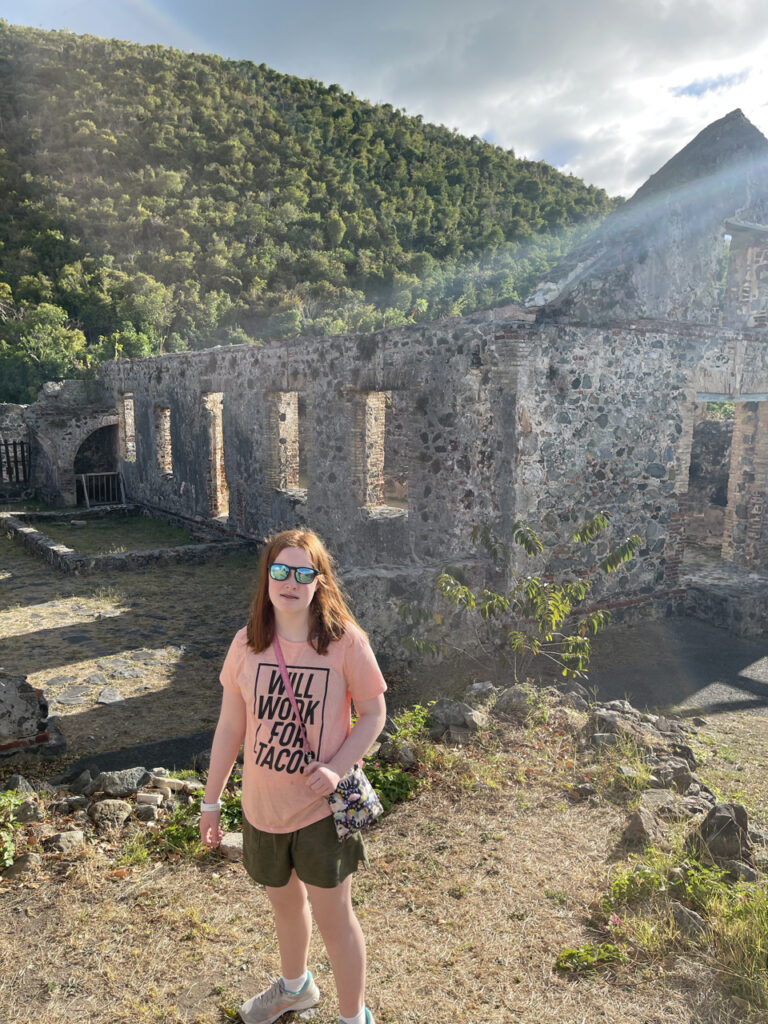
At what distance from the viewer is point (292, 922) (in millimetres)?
2502

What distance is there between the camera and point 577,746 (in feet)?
16.1

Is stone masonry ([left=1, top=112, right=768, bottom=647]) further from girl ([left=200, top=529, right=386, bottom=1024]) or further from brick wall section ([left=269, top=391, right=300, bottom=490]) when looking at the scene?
girl ([left=200, top=529, right=386, bottom=1024])

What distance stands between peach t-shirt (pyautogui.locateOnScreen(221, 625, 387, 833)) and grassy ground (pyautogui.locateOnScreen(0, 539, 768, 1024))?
37.8 inches

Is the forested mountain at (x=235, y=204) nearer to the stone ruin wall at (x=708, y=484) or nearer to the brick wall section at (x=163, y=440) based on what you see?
the brick wall section at (x=163, y=440)

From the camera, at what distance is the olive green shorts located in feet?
7.52

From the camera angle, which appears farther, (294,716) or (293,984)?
(293,984)

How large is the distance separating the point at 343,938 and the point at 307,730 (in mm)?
693

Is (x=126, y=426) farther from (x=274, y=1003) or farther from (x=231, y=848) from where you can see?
(x=274, y=1003)

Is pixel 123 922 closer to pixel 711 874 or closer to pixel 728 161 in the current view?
pixel 711 874

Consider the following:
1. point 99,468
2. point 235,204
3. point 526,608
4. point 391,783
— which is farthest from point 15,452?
point 235,204

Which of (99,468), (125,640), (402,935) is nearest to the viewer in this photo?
(402,935)

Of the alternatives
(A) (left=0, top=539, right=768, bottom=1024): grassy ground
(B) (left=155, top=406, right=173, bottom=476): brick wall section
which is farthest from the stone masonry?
(B) (left=155, top=406, right=173, bottom=476): brick wall section

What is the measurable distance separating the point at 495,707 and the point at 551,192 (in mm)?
55041

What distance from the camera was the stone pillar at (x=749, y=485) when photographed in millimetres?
9922
